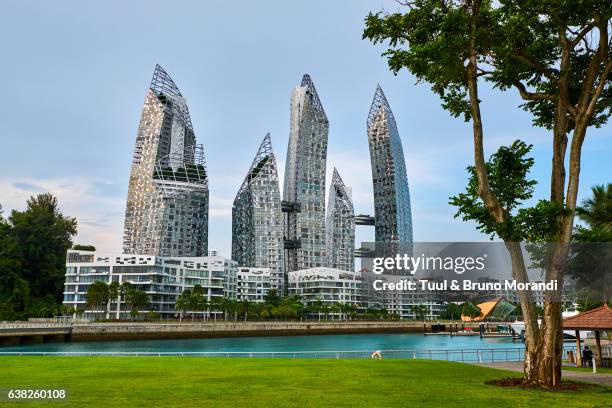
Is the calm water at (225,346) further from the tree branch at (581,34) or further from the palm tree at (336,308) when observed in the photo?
the palm tree at (336,308)

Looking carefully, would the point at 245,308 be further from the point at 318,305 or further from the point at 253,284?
the point at 253,284

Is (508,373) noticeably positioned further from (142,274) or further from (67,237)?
(67,237)

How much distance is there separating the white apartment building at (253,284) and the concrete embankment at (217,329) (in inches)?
1604

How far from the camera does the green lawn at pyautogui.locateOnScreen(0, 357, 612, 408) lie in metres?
15.7

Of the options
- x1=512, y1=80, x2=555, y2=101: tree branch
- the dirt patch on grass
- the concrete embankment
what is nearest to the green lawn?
the dirt patch on grass

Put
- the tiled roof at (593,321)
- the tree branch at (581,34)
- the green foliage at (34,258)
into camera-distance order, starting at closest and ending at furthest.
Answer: the tree branch at (581,34)
the tiled roof at (593,321)
the green foliage at (34,258)

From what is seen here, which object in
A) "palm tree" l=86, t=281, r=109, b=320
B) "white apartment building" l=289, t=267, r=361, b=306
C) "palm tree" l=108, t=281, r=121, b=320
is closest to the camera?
"palm tree" l=86, t=281, r=109, b=320

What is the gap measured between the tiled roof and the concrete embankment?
82121 mm

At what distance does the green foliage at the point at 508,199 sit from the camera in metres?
19.8

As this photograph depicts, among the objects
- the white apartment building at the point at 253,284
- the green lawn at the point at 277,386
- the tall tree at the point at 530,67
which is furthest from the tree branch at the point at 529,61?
the white apartment building at the point at 253,284

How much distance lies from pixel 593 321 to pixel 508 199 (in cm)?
1366

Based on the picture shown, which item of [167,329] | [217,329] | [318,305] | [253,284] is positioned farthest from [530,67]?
[253,284]

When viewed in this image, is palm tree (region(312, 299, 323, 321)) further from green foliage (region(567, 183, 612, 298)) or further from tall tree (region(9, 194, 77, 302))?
green foliage (region(567, 183, 612, 298))

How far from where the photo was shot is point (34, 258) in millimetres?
130125
